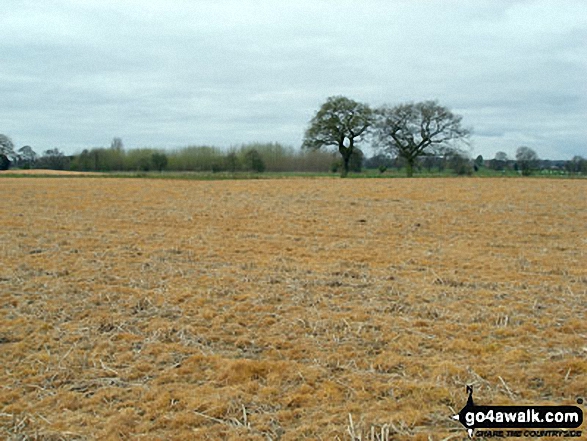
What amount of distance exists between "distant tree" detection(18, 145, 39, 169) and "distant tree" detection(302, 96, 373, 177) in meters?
49.1

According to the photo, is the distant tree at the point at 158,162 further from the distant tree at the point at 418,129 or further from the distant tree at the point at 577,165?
the distant tree at the point at 577,165

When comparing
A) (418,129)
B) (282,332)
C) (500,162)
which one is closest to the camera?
(282,332)

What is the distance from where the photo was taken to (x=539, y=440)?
9.94 feet

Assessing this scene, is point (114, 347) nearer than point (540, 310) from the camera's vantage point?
Yes

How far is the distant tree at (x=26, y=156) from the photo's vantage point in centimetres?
7471

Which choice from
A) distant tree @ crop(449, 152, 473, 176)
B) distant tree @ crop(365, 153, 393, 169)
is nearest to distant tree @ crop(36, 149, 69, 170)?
distant tree @ crop(365, 153, 393, 169)

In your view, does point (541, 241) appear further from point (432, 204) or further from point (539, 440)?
point (539, 440)

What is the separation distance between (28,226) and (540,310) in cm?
1234

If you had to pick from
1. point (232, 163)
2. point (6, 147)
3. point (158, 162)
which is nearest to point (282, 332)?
point (232, 163)

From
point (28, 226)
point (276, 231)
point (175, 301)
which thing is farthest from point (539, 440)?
point (28, 226)

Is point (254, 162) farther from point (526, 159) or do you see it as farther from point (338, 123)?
point (526, 159)

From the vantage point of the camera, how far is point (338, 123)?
44562 mm

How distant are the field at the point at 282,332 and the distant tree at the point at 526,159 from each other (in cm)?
3984

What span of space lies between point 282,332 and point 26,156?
84.6m
